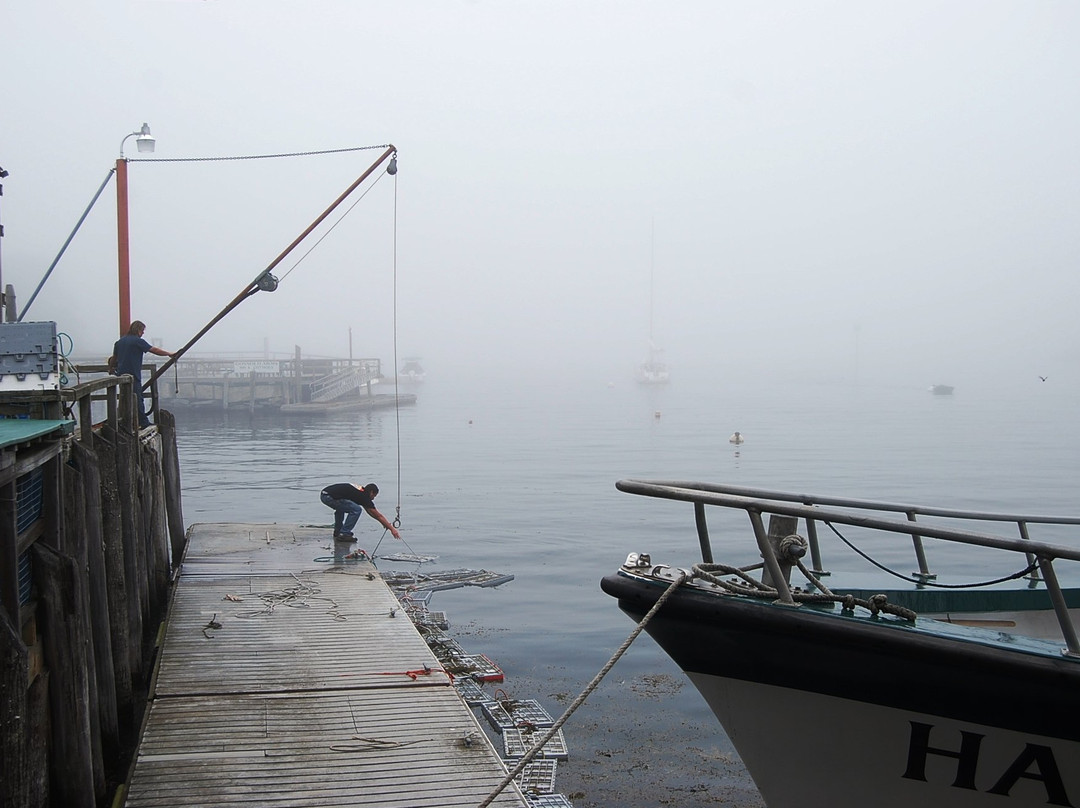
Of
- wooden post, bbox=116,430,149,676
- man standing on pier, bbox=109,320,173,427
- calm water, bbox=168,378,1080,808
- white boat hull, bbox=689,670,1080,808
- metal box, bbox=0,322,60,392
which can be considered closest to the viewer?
white boat hull, bbox=689,670,1080,808

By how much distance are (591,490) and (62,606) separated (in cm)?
2767

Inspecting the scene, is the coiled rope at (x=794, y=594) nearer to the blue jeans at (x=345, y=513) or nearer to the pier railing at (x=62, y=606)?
the pier railing at (x=62, y=606)

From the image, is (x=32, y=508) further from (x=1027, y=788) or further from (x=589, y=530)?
(x=589, y=530)

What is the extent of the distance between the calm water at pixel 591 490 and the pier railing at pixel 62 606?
13.4 ft

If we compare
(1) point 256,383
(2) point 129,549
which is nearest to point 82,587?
(2) point 129,549

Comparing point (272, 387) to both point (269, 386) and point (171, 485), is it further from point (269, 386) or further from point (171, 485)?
point (171, 485)

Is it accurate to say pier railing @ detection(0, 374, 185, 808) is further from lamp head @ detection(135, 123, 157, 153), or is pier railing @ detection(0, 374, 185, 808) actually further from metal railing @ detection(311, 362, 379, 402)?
metal railing @ detection(311, 362, 379, 402)

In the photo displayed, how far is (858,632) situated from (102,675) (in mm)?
5900

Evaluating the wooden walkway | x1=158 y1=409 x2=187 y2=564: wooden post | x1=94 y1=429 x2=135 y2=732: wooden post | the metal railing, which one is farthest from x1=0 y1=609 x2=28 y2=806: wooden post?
the metal railing

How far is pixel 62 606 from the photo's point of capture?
607 cm

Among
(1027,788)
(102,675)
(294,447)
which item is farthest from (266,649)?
(294,447)

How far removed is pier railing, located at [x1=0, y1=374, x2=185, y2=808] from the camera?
5109 mm

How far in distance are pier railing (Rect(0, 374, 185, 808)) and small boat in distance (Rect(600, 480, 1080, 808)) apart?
3308 mm

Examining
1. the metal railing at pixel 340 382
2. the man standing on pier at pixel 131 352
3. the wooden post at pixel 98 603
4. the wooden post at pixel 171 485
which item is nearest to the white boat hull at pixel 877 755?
the wooden post at pixel 98 603
